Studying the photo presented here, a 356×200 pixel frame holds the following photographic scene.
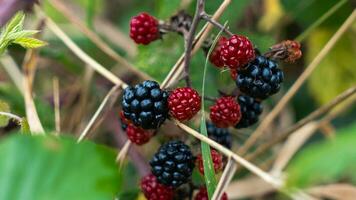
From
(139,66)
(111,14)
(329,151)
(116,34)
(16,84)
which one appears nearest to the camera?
(329,151)

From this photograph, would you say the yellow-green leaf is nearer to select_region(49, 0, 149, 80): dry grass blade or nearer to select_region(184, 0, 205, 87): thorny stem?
select_region(49, 0, 149, 80): dry grass blade

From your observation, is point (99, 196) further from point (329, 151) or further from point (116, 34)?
point (116, 34)

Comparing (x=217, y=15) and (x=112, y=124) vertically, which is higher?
(x=217, y=15)

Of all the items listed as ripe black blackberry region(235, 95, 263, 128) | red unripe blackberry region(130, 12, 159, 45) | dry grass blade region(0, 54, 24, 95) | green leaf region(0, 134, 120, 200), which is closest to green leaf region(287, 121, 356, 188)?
green leaf region(0, 134, 120, 200)

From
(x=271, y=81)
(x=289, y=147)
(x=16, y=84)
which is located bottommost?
(x=289, y=147)

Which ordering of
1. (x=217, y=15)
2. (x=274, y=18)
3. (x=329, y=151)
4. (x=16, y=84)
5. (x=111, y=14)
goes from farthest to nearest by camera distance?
1. (x=111, y=14)
2. (x=274, y=18)
3. (x=16, y=84)
4. (x=217, y=15)
5. (x=329, y=151)

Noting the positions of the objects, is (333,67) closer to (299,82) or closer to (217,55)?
(299,82)

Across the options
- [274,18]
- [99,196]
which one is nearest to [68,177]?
[99,196]
